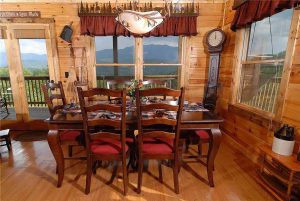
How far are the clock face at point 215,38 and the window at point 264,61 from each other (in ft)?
1.47

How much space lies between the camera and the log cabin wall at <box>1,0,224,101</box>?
3.33 metres

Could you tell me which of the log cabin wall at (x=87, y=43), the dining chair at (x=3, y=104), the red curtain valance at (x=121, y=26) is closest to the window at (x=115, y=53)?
the log cabin wall at (x=87, y=43)

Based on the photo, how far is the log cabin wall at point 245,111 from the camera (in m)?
1.83

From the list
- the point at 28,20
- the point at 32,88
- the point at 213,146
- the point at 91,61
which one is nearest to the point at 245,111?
the point at 213,146

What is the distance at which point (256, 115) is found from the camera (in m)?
2.39

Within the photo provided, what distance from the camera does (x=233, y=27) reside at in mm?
2783

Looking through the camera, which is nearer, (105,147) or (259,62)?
(105,147)

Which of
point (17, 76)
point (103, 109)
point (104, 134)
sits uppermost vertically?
point (17, 76)

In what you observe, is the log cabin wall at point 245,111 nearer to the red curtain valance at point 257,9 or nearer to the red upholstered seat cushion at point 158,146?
the red curtain valance at point 257,9

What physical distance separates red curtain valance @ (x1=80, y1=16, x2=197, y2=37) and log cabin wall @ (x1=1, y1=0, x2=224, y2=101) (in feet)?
0.59

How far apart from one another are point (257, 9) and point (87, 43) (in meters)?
2.85

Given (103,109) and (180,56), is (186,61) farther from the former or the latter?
(103,109)

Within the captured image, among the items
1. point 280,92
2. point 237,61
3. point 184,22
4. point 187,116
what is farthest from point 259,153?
point 184,22

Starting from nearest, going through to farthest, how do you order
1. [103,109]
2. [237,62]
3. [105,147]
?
[103,109] → [105,147] → [237,62]
